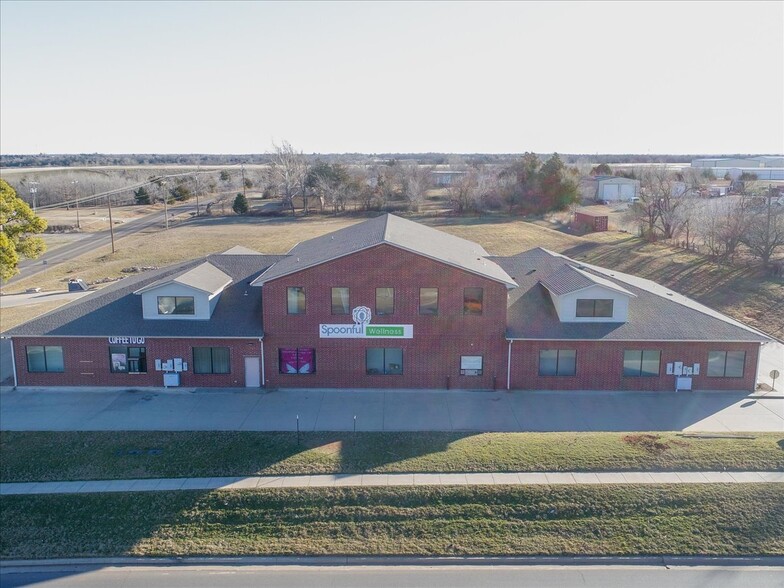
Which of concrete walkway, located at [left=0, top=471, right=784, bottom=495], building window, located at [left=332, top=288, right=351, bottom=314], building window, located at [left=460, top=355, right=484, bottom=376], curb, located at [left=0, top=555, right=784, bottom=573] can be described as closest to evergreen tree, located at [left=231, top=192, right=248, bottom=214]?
building window, located at [left=332, top=288, right=351, bottom=314]

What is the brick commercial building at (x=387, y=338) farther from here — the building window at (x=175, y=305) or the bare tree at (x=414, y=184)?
the bare tree at (x=414, y=184)

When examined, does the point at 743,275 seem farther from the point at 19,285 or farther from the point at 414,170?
the point at 414,170

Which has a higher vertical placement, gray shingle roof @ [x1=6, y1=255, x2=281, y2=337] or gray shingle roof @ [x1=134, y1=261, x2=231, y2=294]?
gray shingle roof @ [x1=134, y1=261, x2=231, y2=294]

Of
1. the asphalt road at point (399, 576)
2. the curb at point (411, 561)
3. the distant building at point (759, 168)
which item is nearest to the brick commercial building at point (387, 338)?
the curb at point (411, 561)

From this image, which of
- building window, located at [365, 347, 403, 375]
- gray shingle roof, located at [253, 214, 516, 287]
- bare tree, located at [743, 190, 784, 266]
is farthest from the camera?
bare tree, located at [743, 190, 784, 266]

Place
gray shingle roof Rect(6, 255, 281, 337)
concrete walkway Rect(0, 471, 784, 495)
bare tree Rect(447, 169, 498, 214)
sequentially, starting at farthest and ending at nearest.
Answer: bare tree Rect(447, 169, 498, 214) → gray shingle roof Rect(6, 255, 281, 337) → concrete walkway Rect(0, 471, 784, 495)

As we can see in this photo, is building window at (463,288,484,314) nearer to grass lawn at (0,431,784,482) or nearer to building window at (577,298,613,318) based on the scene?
building window at (577,298,613,318)
